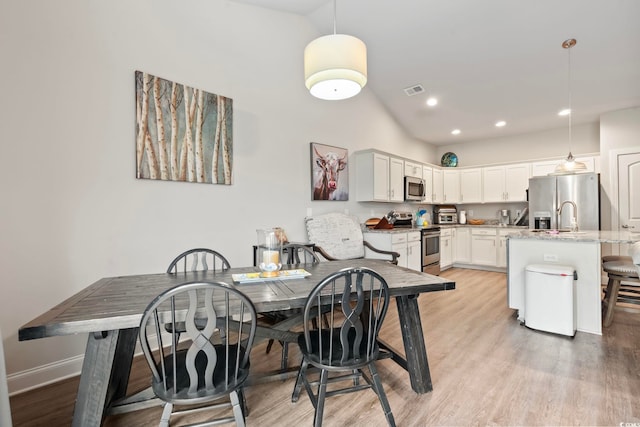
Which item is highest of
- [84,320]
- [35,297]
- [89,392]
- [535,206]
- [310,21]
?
[310,21]

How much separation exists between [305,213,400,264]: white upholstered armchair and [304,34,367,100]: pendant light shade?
2.11 meters

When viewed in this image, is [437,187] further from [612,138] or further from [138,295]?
[138,295]

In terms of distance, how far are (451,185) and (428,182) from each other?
856 mm

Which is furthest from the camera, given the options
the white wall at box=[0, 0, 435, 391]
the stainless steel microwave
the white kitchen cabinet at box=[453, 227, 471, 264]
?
the white kitchen cabinet at box=[453, 227, 471, 264]

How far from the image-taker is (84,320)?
1.23m

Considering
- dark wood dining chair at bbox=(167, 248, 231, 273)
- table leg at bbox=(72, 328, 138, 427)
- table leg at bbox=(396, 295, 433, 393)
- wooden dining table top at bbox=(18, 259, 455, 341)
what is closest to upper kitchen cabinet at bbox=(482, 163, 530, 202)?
wooden dining table top at bbox=(18, 259, 455, 341)

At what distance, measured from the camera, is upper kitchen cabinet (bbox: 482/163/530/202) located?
18.2 feet

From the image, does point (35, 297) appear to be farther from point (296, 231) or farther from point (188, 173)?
point (296, 231)

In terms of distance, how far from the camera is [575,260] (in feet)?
9.56

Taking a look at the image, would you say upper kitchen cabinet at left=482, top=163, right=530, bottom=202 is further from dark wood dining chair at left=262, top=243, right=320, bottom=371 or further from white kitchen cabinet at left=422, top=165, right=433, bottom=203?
dark wood dining chair at left=262, top=243, right=320, bottom=371

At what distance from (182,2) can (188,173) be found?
1.63m

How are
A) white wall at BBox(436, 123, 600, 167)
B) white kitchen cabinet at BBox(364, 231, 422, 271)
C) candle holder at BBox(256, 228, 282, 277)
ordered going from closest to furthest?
candle holder at BBox(256, 228, 282, 277), white kitchen cabinet at BBox(364, 231, 422, 271), white wall at BBox(436, 123, 600, 167)

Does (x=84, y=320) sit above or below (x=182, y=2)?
below

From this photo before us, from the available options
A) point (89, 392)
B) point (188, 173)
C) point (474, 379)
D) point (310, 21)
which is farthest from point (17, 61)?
point (474, 379)
